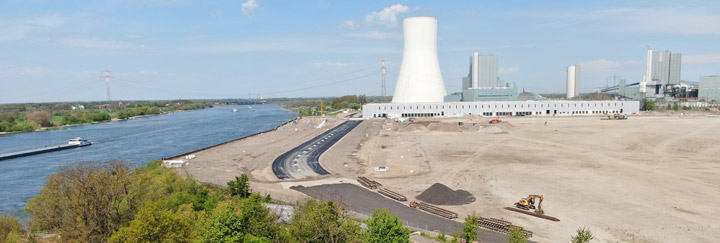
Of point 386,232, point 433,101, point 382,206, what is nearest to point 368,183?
point 382,206

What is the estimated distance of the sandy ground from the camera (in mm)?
14328

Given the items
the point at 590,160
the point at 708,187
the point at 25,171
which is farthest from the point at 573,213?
the point at 25,171

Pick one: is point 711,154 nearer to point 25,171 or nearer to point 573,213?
point 573,213

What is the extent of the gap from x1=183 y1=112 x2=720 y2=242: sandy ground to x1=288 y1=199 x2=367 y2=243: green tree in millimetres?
6142

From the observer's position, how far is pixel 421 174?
864 inches

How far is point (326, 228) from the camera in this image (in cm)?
1019

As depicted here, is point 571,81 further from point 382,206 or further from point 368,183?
point 382,206

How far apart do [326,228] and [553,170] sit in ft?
56.1

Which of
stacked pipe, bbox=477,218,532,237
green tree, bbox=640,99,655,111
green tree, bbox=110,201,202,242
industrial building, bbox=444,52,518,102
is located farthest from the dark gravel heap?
green tree, bbox=640,99,655,111

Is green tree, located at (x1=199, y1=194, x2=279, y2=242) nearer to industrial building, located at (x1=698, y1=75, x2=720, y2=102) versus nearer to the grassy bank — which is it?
the grassy bank

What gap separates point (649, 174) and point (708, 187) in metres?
2.82

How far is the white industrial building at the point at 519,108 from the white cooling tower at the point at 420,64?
259 centimetres

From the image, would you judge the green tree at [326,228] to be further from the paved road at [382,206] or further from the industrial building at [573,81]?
the industrial building at [573,81]

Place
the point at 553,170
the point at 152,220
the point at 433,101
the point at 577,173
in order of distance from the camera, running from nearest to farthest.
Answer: the point at 152,220 < the point at 577,173 < the point at 553,170 < the point at 433,101
